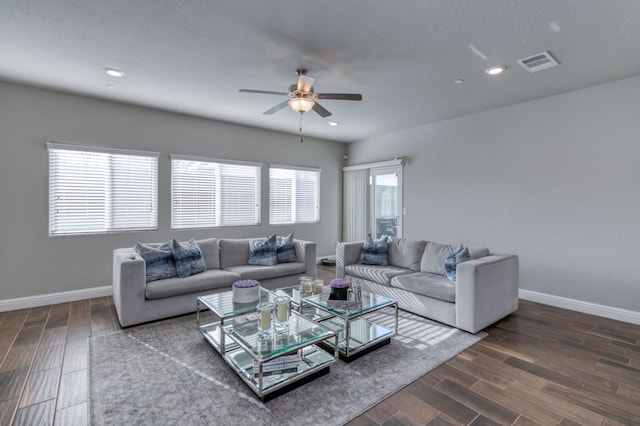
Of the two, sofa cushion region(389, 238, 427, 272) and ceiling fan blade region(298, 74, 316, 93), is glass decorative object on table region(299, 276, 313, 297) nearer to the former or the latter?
sofa cushion region(389, 238, 427, 272)

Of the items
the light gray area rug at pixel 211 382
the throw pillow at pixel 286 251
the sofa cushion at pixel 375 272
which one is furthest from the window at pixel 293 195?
the light gray area rug at pixel 211 382

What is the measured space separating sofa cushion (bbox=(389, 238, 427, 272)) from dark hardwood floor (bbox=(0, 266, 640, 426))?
1234 mm

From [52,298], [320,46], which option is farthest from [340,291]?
[52,298]

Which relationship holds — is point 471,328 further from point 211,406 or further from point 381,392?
point 211,406

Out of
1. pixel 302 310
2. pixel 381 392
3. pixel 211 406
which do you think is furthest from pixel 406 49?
pixel 211 406

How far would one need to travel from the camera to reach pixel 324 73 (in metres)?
3.34

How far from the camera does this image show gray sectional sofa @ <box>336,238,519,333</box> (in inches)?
121

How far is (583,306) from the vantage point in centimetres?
377

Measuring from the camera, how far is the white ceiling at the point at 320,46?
2266 mm

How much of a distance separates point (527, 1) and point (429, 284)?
106 inches

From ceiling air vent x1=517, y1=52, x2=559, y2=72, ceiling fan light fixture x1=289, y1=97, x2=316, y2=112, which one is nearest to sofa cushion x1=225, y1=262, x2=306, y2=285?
ceiling fan light fixture x1=289, y1=97, x2=316, y2=112

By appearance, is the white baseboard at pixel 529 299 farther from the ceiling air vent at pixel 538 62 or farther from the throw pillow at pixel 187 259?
the ceiling air vent at pixel 538 62

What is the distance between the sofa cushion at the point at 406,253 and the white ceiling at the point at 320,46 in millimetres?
2069

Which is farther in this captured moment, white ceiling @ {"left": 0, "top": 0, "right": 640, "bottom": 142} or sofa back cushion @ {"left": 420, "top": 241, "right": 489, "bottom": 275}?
sofa back cushion @ {"left": 420, "top": 241, "right": 489, "bottom": 275}
